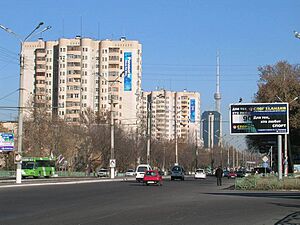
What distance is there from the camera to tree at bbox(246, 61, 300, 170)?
67938 mm

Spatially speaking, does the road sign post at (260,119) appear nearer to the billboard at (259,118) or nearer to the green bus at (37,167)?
the billboard at (259,118)

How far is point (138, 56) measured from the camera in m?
142

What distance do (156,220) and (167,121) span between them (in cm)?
15394

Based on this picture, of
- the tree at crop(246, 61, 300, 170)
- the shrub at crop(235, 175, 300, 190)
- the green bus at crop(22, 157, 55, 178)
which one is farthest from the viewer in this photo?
the green bus at crop(22, 157, 55, 178)

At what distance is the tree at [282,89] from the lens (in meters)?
67.9

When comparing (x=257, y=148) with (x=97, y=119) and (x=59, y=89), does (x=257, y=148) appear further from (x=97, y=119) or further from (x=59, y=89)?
(x=59, y=89)


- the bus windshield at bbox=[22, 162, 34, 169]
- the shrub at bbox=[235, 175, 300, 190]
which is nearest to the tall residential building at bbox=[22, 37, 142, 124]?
the bus windshield at bbox=[22, 162, 34, 169]

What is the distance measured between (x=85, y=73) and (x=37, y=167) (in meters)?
70.4

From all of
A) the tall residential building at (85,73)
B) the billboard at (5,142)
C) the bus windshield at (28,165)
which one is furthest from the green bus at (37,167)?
the tall residential building at (85,73)

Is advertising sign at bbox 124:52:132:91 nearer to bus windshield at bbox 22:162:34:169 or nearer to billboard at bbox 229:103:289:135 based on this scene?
bus windshield at bbox 22:162:34:169

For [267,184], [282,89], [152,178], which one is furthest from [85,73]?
[267,184]

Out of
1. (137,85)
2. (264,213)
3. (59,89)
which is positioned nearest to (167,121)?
(137,85)

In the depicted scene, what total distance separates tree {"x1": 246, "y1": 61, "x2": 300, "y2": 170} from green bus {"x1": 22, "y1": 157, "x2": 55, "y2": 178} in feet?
96.5

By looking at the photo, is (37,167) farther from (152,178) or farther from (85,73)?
(85,73)
